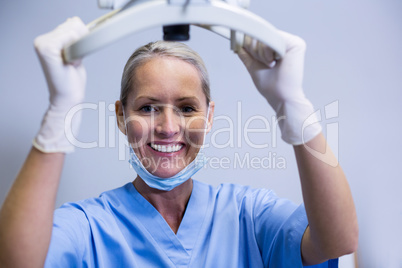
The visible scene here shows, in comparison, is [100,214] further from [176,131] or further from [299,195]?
[299,195]

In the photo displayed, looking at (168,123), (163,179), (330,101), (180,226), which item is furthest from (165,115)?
(330,101)

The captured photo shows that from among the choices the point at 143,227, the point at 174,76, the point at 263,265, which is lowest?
the point at 263,265

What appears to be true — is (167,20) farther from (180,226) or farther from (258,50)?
(180,226)

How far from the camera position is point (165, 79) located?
3.41 ft

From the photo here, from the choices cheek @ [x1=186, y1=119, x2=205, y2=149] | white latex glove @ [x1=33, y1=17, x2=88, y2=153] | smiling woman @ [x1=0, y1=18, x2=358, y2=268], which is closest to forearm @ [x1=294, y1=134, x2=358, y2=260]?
smiling woman @ [x1=0, y1=18, x2=358, y2=268]

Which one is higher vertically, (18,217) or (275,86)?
(275,86)

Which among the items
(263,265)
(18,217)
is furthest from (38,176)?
(263,265)

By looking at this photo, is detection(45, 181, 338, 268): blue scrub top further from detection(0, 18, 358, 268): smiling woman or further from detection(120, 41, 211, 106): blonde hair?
detection(120, 41, 211, 106): blonde hair

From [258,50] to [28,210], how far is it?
0.49 meters

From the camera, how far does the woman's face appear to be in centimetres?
104

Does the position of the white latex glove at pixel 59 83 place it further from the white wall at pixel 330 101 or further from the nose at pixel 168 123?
the white wall at pixel 330 101

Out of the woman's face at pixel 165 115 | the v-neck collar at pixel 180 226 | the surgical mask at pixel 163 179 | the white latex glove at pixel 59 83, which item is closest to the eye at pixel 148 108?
the woman's face at pixel 165 115

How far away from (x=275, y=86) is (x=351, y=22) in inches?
32.2

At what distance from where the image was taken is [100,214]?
1042mm
